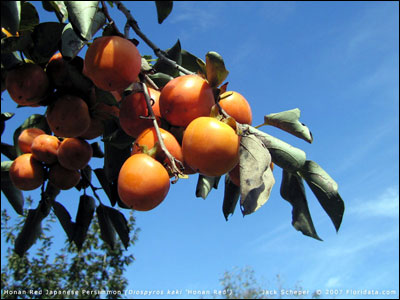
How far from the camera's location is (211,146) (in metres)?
1.03

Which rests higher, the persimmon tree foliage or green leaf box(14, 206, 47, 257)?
the persimmon tree foliage

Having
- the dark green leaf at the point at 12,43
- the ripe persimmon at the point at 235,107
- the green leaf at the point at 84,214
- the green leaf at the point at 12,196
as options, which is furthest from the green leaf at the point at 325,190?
the green leaf at the point at 12,196

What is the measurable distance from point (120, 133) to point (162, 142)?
0.47 metres

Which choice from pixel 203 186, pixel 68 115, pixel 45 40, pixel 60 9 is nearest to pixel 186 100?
pixel 203 186

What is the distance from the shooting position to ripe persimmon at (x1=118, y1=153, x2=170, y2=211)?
104 cm

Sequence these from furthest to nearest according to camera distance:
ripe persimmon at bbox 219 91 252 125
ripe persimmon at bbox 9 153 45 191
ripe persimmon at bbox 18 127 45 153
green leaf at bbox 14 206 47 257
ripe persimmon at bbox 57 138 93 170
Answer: green leaf at bbox 14 206 47 257 → ripe persimmon at bbox 18 127 45 153 → ripe persimmon at bbox 9 153 45 191 → ripe persimmon at bbox 57 138 93 170 → ripe persimmon at bbox 219 91 252 125

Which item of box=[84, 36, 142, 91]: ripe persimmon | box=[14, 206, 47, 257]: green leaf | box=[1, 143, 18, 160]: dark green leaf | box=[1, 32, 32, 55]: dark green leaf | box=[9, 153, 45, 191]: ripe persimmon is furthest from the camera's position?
box=[1, 143, 18, 160]: dark green leaf

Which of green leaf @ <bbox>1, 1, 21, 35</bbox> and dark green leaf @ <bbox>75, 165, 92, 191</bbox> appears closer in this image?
green leaf @ <bbox>1, 1, 21, 35</bbox>

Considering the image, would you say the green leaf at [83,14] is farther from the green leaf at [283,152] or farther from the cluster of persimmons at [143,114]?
the green leaf at [283,152]

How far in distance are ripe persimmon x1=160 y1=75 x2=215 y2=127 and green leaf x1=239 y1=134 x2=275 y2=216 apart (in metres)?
0.15

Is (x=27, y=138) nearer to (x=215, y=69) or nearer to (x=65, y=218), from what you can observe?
(x=65, y=218)

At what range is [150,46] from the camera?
1.30 metres

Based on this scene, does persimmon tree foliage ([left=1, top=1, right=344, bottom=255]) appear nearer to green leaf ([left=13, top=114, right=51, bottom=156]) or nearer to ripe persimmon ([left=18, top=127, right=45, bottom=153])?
ripe persimmon ([left=18, top=127, right=45, bottom=153])

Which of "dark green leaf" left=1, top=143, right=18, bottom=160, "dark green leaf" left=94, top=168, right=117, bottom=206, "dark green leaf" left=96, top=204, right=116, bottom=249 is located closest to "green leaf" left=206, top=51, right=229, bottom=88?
"dark green leaf" left=94, top=168, right=117, bottom=206
